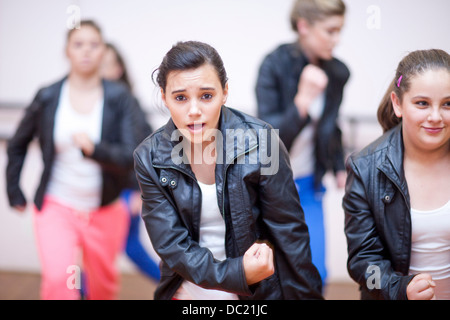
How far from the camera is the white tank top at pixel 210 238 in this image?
5.97 feet

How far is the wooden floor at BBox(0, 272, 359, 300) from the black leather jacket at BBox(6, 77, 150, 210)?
90 centimetres

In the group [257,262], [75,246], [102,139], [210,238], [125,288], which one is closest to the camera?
[257,262]

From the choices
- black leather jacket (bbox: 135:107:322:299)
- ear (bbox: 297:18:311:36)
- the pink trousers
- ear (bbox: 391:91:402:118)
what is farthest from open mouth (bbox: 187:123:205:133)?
ear (bbox: 297:18:311:36)

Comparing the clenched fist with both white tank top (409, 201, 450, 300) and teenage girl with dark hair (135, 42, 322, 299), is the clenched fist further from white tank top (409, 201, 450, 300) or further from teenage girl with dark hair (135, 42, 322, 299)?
white tank top (409, 201, 450, 300)

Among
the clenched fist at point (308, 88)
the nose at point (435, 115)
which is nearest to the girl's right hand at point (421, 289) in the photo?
the nose at point (435, 115)

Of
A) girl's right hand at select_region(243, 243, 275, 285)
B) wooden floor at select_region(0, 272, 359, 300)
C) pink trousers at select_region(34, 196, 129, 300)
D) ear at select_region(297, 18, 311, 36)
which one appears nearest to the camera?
girl's right hand at select_region(243, 243, 275, 285)

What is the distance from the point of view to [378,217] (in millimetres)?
1840

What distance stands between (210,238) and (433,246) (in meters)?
0.72

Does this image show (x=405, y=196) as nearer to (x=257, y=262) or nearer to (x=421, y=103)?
A: (x=421, y=103)

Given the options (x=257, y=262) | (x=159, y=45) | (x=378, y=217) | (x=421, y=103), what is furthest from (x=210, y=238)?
(x=159, y=45)

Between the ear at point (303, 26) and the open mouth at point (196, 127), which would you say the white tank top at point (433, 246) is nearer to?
the open mouth at point (196, 127)

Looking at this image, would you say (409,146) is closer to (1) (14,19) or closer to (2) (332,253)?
(2) (332,253)

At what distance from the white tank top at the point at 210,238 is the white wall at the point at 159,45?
172cm

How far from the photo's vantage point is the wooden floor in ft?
11.1
